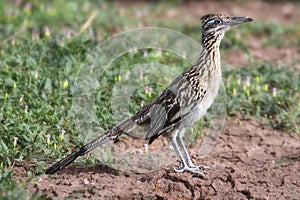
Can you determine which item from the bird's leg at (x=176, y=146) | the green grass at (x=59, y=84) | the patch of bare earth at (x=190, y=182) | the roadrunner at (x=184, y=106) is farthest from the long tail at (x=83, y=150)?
the bird's leg at (x=176, y=146)

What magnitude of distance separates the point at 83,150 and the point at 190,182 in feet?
3.43

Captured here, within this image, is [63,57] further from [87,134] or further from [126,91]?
[87,134]

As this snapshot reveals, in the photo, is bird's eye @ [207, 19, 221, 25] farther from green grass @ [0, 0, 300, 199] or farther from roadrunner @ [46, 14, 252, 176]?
green grass @ [0, 0, 300, 199]

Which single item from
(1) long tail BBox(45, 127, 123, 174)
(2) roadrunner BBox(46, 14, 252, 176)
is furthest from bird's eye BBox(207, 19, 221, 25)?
(1) long tail BBox(45, 127, 123, 174)

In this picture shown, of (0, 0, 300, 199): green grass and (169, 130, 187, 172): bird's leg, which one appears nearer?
(169, 130, 187, 172): bird's leg

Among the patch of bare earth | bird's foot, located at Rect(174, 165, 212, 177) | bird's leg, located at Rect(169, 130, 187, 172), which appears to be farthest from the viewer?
bird's leg, located at Rect(169, 130, 187, 172)

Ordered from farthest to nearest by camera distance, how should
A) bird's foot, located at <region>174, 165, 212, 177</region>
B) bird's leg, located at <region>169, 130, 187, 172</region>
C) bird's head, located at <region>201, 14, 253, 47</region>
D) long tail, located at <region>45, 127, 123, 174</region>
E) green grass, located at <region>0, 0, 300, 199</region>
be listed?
bird's head, located at <region>201, 14, 253, 47</region>
green grass, located at <region>0, 0, 300, 199</region>
bird's leg, located at <region>169, 130, 187, 172</region>
bird's foot, located at <region>174, 165, 212, 177</region>
long tail, located at <region>45, 127, 123, 174</region>

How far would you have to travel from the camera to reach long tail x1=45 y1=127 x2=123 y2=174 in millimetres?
6266

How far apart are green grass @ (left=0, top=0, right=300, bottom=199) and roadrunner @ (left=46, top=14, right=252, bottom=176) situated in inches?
27.1

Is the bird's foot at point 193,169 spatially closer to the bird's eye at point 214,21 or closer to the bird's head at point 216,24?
the bird's head at point 216,24

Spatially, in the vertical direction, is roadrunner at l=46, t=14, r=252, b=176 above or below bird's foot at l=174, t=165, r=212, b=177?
above

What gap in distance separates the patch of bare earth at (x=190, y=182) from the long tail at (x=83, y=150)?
106 mm

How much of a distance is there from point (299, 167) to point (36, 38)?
421 cm

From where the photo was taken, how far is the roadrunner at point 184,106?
260 inches
